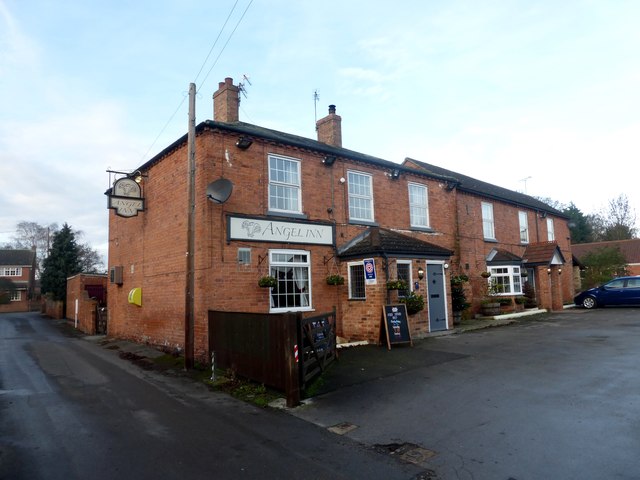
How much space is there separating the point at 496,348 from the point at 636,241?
4816 centimetres

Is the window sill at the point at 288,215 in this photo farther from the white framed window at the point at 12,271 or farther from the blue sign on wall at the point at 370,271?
the white framed window at the point at 12,271

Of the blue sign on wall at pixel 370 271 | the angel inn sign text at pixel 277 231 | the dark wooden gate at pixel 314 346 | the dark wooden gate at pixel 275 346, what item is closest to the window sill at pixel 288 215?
the angel inn sign text at pixel 277 231

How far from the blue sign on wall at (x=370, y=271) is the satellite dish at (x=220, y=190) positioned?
175 inches

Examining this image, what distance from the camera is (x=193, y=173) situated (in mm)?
10602

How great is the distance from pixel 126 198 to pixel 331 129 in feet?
26.2

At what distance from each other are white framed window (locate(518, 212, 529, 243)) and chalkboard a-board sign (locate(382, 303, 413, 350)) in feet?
50.2

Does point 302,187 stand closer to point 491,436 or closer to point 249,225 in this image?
point 249,225

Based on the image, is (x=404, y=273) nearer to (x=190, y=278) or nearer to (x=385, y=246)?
(x=385, y=246)

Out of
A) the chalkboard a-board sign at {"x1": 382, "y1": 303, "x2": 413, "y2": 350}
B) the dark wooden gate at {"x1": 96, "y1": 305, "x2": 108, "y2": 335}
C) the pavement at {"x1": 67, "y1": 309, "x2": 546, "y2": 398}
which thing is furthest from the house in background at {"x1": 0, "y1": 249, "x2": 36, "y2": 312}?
the chalkboard a-board sign at {"x1": 382, "y1": 303, "x2": 413, "y2": 350}

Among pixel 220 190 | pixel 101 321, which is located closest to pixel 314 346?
pixel 220 190

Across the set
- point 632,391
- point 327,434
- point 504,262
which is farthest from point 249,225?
point 504,262

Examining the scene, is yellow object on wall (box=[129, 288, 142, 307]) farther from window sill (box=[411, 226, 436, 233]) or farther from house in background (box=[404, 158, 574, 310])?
house in background (box=[404, 158, 574, 310])

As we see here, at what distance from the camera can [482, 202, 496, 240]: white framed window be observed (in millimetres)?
21473

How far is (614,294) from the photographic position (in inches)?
852
